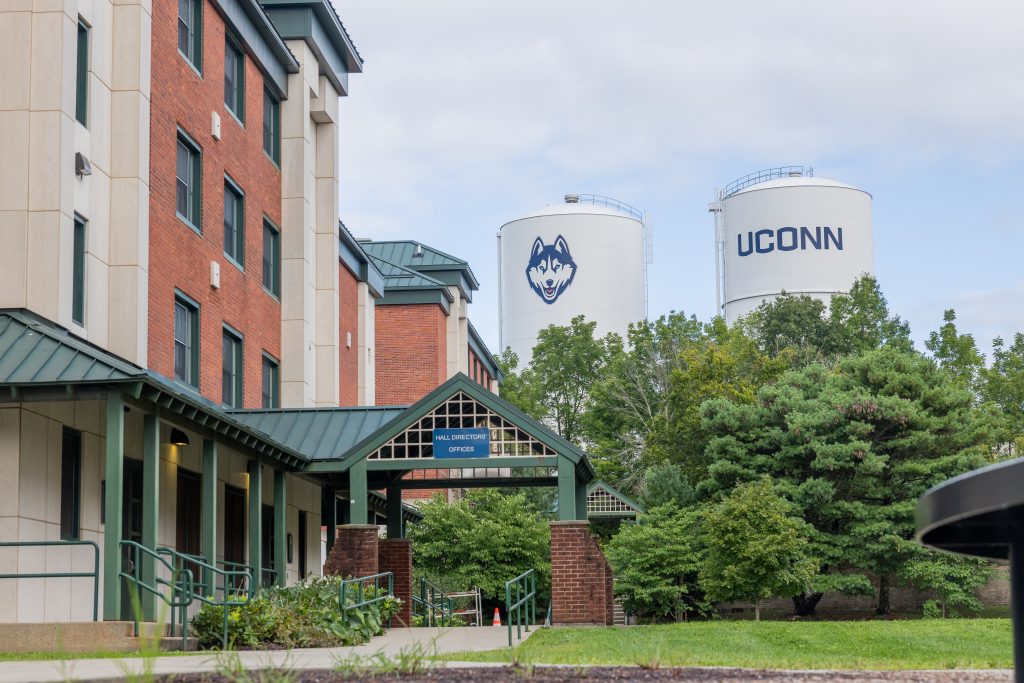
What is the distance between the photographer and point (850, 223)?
2921 inches

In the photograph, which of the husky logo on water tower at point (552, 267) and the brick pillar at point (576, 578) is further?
the husky logo on water tower at point (552, 267)

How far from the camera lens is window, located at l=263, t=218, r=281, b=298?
32.7 meters

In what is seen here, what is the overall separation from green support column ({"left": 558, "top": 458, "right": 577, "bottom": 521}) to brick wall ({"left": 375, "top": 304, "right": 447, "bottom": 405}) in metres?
28.2

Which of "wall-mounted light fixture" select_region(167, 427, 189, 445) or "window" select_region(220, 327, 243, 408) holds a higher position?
"window" select_region(220, 327, 243, 408)

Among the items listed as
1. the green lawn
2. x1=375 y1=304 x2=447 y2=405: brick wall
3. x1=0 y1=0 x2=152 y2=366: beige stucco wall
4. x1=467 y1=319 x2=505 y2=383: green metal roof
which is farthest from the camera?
x1=467 y1=319 x2=505 y2=383: green metal roof

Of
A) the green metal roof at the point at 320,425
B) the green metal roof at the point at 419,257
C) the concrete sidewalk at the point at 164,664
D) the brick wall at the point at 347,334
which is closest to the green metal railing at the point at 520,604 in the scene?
the concrete sidewalk at the point at 164,664

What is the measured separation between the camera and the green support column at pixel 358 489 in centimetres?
2516

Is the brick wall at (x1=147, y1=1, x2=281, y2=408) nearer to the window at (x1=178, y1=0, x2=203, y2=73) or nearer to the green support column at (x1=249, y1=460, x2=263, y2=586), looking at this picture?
the window at (x1=178, y1=0, x2=203, y2=73)

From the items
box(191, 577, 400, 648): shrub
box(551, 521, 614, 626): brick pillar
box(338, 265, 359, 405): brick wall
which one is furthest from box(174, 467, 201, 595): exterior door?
box(338, 265, 359, 405): brick wall

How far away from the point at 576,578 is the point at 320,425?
620cm

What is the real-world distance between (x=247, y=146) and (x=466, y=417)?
30.7 feet

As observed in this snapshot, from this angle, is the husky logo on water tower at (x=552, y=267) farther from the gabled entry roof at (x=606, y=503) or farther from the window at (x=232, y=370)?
the window at (x=232, y=370)

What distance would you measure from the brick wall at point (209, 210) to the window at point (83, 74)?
1874 millimetres

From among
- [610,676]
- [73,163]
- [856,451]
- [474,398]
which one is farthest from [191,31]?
[856,451]
